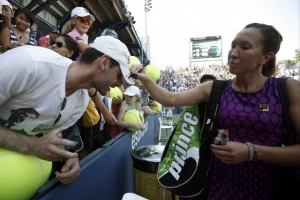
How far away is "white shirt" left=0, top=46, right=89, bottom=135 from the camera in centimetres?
116

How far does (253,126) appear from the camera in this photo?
1386 millimetres

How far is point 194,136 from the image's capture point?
1.68 m

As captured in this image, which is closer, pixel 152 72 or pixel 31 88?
pixel 31 88

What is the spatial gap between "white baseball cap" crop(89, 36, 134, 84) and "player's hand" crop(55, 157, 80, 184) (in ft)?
2.49

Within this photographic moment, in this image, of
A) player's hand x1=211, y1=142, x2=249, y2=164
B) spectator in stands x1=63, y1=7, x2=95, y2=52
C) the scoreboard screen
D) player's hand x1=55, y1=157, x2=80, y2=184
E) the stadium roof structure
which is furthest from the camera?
the scoreboard screen

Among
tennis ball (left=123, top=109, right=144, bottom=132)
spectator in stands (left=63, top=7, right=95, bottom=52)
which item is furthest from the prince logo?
spectator in stands (left=63, top=7, right=95, bottom=52)

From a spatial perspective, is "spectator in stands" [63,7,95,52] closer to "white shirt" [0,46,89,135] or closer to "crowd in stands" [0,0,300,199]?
"crowd in stands" [0,0,300,199]

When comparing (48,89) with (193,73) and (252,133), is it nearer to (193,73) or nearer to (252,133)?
(252,133)

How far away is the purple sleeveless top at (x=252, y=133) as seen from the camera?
4.49 ft

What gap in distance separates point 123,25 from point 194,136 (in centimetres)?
750

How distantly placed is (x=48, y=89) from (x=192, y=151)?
109 cm

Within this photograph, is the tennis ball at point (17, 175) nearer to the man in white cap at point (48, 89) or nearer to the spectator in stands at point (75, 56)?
the man in white cap at point (48, 89)

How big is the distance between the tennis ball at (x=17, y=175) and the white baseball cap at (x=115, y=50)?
88cm

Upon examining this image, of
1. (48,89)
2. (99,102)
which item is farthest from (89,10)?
(48,89)
